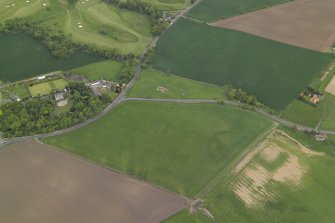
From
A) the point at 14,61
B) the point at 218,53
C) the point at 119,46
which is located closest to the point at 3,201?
the point at 14,61

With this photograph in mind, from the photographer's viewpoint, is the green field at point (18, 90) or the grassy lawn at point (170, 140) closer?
the grassy lawn at point (170, 140)

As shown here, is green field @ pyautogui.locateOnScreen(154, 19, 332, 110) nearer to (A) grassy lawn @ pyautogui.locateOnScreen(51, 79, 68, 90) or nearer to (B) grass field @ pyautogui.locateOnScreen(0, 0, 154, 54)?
(B) grass field @ pyautogui.locateOnScreen(0, 0, 154, 54)

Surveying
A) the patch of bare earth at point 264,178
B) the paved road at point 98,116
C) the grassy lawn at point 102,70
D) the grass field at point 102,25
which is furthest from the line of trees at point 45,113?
the patch of bare earth at point 264,178

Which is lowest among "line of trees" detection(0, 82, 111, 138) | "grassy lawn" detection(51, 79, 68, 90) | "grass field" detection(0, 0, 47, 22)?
"line of trees" detection(0, 82, 111, 138)

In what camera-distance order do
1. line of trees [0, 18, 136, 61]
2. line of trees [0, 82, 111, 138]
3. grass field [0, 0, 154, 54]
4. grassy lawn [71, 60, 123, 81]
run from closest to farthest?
line of trees [0, 82, 111, 138] < grassy lawn [71, 60, 123, 81] < line of trees [0, 18, 136, 61] < grass field [0, 0, 154, 54]

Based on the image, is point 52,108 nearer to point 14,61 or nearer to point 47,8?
point 14,61

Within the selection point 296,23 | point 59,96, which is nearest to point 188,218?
point 59,96

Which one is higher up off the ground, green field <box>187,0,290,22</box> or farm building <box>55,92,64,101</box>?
green field <box>187,0,290,22</box>

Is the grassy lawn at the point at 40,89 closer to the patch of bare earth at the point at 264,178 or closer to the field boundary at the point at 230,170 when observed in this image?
the field boundary at the point at 230,170

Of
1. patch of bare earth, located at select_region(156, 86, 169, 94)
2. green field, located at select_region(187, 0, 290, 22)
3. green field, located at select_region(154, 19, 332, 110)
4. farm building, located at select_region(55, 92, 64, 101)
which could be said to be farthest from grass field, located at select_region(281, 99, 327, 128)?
farm building, located at select_region(55, 92, 64, 101)
